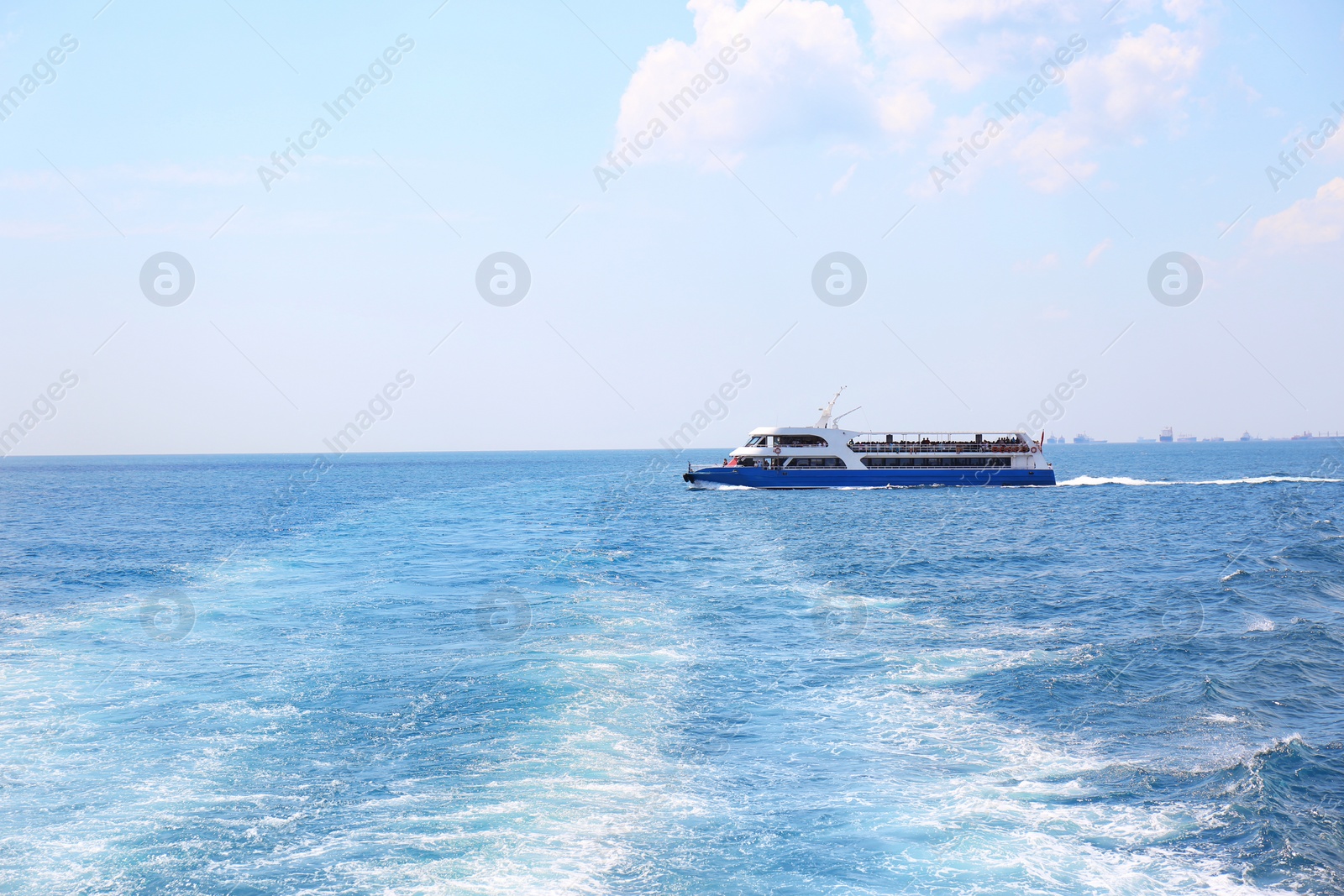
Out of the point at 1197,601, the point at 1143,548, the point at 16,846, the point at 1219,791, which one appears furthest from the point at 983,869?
the point at 1143,548

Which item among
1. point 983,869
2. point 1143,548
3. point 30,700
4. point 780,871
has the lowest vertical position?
point 30,700

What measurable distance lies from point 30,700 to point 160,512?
3216 inches

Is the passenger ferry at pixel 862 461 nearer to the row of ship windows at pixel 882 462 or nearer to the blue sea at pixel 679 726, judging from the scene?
the row of ship windows at pixel 882 462

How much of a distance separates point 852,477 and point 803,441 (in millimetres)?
7108

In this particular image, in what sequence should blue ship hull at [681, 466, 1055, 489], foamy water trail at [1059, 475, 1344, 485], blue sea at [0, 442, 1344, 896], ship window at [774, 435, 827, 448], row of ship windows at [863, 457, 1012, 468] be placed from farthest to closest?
foamy water trail at [1059, 475, 1344, 485] → row of ship windows at [863, 457, 1012, 468] → ship window at [774, 435, 827, 448] → blue ship hull at [681, 466, 1055, 489] → blue sea at [0, 442, 1344, 896]

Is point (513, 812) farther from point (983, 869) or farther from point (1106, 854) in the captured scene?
point (1106, 854)

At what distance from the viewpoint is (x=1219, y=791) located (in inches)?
648

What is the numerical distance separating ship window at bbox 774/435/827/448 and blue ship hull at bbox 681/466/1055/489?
285 cm

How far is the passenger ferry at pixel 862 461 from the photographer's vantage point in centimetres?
9362

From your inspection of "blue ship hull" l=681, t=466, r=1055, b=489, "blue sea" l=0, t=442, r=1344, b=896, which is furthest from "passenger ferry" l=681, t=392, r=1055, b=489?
"blue sea" l=0, t=442, r=1344, b=896

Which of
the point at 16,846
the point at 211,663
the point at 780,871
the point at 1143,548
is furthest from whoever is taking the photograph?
the point at 1143,548

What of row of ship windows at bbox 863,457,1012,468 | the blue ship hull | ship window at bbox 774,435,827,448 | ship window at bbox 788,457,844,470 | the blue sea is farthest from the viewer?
row of ship windows at bbox 863,457,1012,468

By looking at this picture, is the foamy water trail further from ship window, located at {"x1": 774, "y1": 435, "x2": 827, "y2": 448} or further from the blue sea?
the blue sea

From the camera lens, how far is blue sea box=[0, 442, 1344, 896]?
14.0 m
